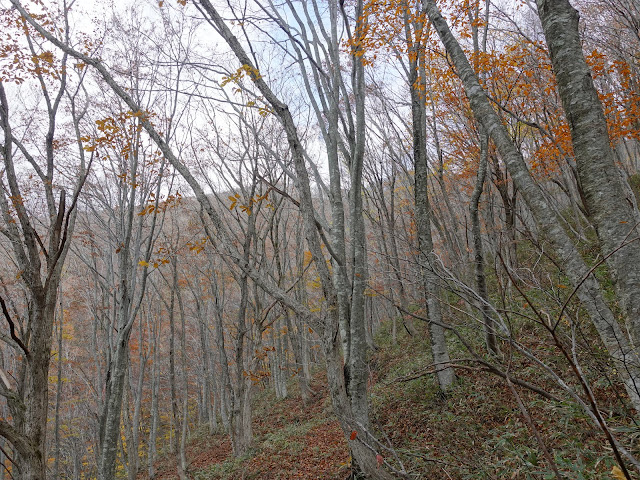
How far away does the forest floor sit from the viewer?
10.3ft

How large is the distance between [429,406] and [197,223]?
8.60 m

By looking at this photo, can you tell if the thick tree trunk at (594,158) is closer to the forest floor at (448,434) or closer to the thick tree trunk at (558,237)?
the thick tree trunk at (558,237)

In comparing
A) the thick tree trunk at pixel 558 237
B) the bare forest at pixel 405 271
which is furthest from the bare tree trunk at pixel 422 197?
the thick tree trunk at pixel 558 237

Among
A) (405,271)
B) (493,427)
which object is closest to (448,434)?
(493,427)

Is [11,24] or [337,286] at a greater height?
[11,24]

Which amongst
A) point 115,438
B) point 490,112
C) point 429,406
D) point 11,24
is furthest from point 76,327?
→ point 490,112

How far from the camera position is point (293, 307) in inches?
135

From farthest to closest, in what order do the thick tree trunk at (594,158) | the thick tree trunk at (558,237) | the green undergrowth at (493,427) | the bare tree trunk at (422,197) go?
the bare tree trunk at (422,197) < the green undergrowth at (493,427) < the thick tree trunk at (558,237) < the thick tree trunk at (594,158)

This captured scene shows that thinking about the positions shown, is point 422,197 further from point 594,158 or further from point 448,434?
point 594,158

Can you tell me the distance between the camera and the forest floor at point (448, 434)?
312cm

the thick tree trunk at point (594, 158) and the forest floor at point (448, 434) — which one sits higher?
the thick tree trunk at point (594, 158)

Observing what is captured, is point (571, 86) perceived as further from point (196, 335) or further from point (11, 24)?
point (196, 335)

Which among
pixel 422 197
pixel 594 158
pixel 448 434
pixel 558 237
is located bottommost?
pixel 448 434

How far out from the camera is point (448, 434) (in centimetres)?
505
